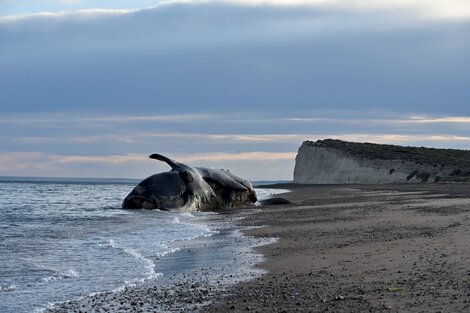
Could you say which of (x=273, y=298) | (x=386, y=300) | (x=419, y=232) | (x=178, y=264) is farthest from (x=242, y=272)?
(x=419, y=232)

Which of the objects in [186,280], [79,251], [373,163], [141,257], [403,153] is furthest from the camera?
[403,153]

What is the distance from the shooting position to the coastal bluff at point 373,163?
6181 cm

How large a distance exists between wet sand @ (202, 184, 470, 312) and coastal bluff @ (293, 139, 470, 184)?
40.3m

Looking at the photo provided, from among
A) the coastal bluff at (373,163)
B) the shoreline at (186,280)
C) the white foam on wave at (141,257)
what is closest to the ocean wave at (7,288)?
the shoreline at (186,280)

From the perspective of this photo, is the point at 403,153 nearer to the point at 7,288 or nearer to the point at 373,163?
the point at 373,163

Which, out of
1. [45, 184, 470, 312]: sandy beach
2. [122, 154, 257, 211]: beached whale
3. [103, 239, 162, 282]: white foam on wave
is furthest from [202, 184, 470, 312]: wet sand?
[122, 154, 257, 211]: beached whale

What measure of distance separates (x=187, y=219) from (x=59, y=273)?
12193 millimetres

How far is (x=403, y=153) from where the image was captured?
Answer: 226ft

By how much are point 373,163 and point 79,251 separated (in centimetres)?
5534

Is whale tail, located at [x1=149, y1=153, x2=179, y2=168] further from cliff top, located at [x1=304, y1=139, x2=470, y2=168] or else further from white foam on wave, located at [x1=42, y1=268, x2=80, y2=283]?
cliff top, located at [x1=304, y1=139, x2=470, y2=168]

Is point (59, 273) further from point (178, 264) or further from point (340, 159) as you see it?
point (340, 159)

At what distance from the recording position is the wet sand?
8.00 meters

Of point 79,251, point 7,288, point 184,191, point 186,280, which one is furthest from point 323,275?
point 184,191

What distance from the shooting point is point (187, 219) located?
77.5 ft
